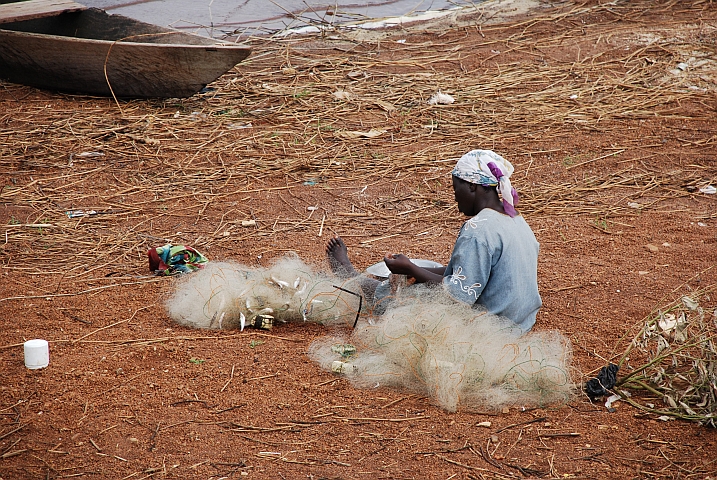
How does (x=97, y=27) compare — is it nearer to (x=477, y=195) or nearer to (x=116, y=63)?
(x=116, y=63)

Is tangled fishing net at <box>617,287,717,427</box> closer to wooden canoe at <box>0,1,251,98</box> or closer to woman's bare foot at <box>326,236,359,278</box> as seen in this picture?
woman's bare foot at <box>326,236,359,278</box>

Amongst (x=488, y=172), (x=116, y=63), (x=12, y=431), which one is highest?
(x=116, y=63)

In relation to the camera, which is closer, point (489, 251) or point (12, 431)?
point (12, 431)

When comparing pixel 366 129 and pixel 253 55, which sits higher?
pixel 253 55

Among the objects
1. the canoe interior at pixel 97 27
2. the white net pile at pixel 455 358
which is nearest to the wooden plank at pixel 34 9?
the canoe interior at pixel 97 27

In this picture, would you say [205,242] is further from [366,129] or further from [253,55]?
[253,55]

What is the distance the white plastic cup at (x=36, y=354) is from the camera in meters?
3.06

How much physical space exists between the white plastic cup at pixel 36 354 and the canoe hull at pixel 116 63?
13.6 ft

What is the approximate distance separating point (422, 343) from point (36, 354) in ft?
5.48

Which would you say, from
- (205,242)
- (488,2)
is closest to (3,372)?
(205,242)

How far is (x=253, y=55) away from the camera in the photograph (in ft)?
27.6

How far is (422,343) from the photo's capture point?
3.03m

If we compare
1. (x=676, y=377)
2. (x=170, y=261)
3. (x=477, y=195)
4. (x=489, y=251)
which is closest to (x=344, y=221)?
(x=170, y=261)

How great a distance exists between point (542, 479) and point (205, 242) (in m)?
2.88
